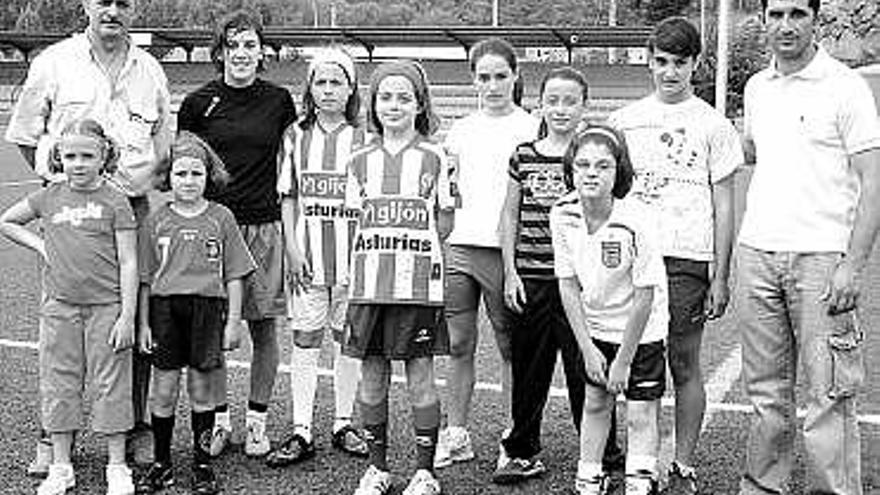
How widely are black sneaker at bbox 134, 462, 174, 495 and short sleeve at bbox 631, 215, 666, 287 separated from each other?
7.07 ft

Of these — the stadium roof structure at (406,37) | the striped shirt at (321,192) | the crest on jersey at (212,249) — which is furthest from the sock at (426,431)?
the stadium roof structure at (406,37)

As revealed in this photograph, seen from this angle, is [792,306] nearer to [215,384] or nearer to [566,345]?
[566,345]

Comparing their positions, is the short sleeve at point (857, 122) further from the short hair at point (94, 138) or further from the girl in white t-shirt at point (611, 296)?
the short hair at point (94, 138)

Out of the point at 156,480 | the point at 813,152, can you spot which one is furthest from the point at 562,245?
the point at 156,480

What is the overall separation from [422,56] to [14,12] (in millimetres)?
44447

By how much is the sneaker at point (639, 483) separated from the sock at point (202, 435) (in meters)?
1.79

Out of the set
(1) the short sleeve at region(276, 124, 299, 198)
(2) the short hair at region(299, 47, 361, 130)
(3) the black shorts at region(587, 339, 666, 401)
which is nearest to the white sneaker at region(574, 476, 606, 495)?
(3) the black shorts at region(587, 339, 666, 401)

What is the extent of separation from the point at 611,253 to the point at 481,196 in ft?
2.92

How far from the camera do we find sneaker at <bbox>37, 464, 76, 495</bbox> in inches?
208

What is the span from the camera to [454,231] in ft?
18.4

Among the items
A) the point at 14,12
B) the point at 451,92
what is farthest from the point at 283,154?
the point at 14,12

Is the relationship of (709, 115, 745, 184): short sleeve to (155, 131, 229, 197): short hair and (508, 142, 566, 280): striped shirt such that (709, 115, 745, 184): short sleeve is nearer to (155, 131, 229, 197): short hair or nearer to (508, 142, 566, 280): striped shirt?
(508, 142, 566, 280): striped shirt

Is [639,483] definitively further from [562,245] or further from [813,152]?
[813,152]

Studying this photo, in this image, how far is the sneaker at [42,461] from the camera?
18.2 ft
